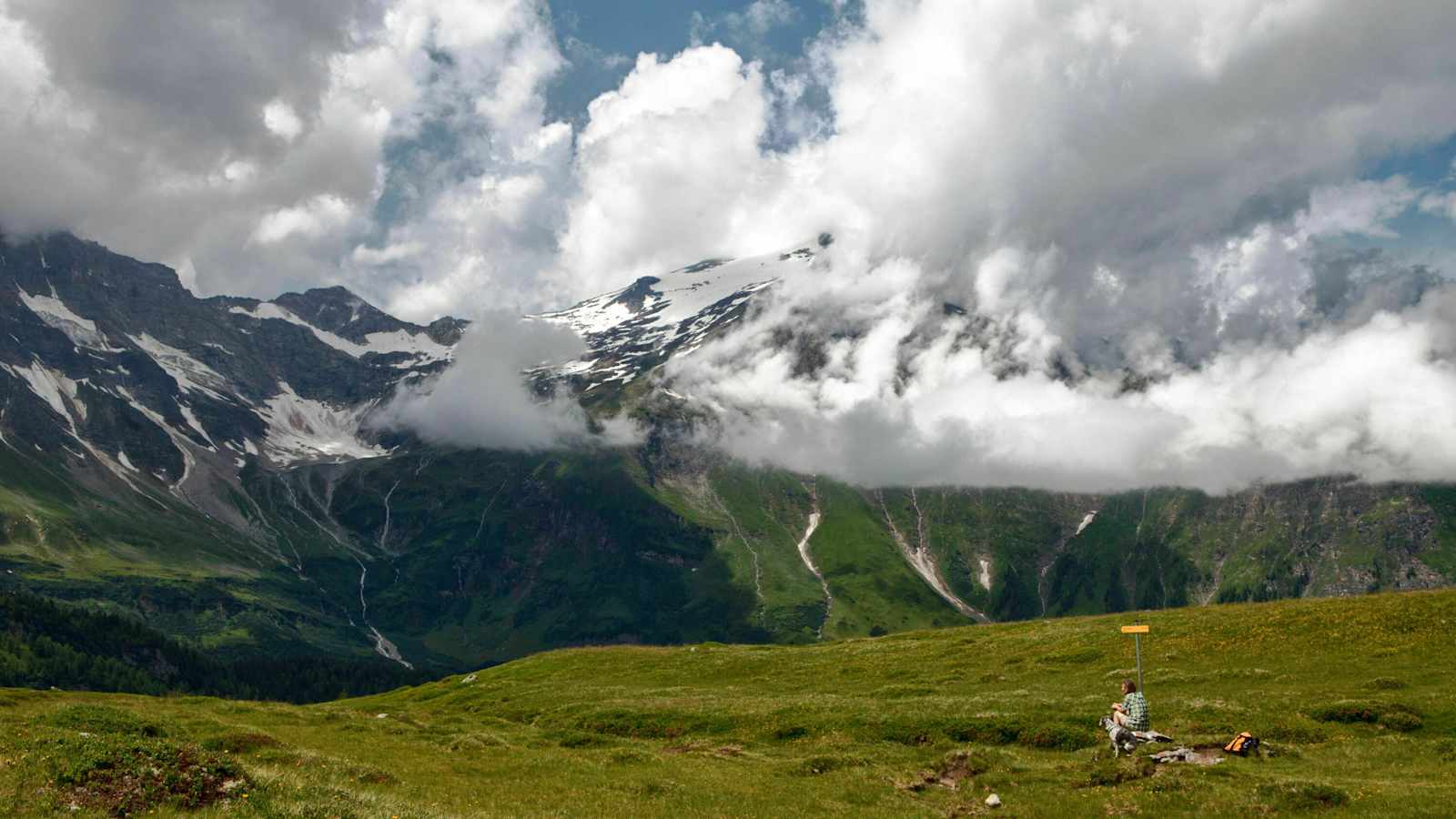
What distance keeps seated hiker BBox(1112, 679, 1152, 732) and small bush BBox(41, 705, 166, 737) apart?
3904 cm

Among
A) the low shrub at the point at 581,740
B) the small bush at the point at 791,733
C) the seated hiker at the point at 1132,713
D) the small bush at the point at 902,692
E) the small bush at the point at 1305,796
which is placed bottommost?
the low shrub at the point at 581,740

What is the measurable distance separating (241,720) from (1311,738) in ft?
205

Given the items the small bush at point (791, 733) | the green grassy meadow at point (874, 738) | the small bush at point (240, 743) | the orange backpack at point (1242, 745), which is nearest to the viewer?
the green grassy meadow at point (874, 738)

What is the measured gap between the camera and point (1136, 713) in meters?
37.0

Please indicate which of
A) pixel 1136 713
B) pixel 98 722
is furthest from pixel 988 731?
pixel 98 722

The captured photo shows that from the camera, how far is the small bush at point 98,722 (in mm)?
34938

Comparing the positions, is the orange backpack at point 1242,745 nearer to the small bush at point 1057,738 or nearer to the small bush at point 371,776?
the small bush at point 1057,738

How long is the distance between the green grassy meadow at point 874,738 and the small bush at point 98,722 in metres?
0.20

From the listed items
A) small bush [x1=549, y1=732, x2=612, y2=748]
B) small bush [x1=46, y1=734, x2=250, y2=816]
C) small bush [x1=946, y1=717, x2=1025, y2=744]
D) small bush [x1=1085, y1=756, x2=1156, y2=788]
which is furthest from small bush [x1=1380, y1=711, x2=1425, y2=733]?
small bush [x1=46, y1=734, x2=250, y2=816]

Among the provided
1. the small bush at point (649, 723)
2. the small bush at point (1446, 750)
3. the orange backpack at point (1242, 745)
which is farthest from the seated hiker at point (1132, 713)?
the small bush at point (649, 723)

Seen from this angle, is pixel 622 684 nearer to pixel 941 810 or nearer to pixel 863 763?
pixel 863 763

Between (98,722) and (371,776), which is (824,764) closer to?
(371,776)

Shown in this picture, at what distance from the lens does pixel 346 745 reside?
51.2 metres

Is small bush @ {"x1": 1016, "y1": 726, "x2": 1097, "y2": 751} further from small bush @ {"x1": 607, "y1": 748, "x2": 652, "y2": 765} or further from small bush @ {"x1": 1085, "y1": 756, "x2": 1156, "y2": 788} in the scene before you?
small bush @ {"x1": 607, "y1": 748, "x2": 652, "y2": 765}
